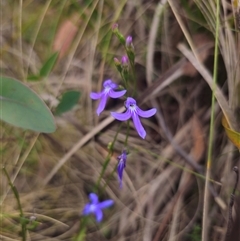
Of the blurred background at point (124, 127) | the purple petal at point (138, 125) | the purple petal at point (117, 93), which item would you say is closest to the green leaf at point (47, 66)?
the blurred background at point (124, 127)

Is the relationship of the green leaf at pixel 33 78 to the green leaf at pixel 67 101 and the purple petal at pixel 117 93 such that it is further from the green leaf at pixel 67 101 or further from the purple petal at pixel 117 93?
the purple petal at pixel 117 93

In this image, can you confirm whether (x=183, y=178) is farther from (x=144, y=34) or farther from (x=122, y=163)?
(x=144, y=34)

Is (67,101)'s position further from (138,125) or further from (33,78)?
(138,125)

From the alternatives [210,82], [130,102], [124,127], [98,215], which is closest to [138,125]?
[130,102]

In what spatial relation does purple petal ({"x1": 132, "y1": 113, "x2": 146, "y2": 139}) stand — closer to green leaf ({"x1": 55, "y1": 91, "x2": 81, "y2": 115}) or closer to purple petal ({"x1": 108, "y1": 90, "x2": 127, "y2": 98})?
purple petal ({"x1": 108, "y1": 90, "x2": 127, "y2": 98})

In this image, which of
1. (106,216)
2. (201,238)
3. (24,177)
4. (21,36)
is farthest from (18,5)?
(201,238)

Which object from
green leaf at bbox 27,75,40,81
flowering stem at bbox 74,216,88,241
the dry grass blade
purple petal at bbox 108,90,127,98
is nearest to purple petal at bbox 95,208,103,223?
flowering stem at bbox 74,216,88,241
